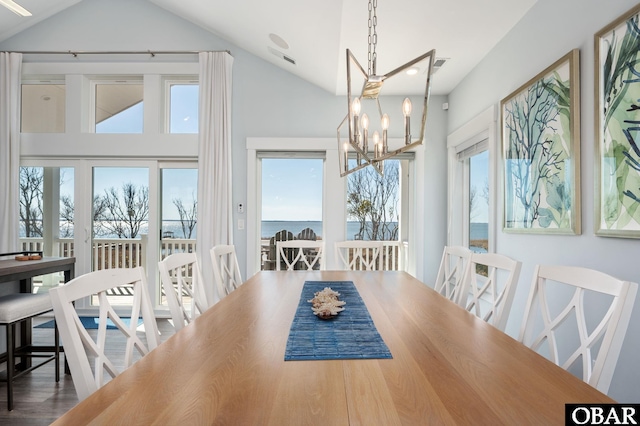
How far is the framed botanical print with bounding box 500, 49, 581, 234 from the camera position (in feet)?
6.19

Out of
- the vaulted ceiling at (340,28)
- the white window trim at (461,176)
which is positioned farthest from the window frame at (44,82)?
the white window trim at (461,176)

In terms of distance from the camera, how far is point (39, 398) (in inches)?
93.0

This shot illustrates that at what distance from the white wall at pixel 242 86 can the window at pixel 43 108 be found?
35cm

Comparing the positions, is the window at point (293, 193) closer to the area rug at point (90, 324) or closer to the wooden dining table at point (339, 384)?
the area rug at point (90, 324)

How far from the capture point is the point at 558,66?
201 cm

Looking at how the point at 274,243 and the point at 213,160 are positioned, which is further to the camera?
the point at 274,243

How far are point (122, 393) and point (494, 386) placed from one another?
95 cm

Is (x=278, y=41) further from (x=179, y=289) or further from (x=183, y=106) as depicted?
(x=179, y=289)

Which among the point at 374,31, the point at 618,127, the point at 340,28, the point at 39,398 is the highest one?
the point at 340,28

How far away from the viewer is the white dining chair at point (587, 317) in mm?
1006

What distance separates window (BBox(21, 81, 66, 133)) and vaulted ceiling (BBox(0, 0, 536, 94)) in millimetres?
655

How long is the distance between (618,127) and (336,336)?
1541 millimetres

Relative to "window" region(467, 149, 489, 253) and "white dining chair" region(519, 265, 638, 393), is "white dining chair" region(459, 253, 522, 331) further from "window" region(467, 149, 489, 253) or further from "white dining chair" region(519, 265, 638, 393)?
"window" region(467, 149, 489, 253)

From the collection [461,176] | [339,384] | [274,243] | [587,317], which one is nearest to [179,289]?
[339,384]
